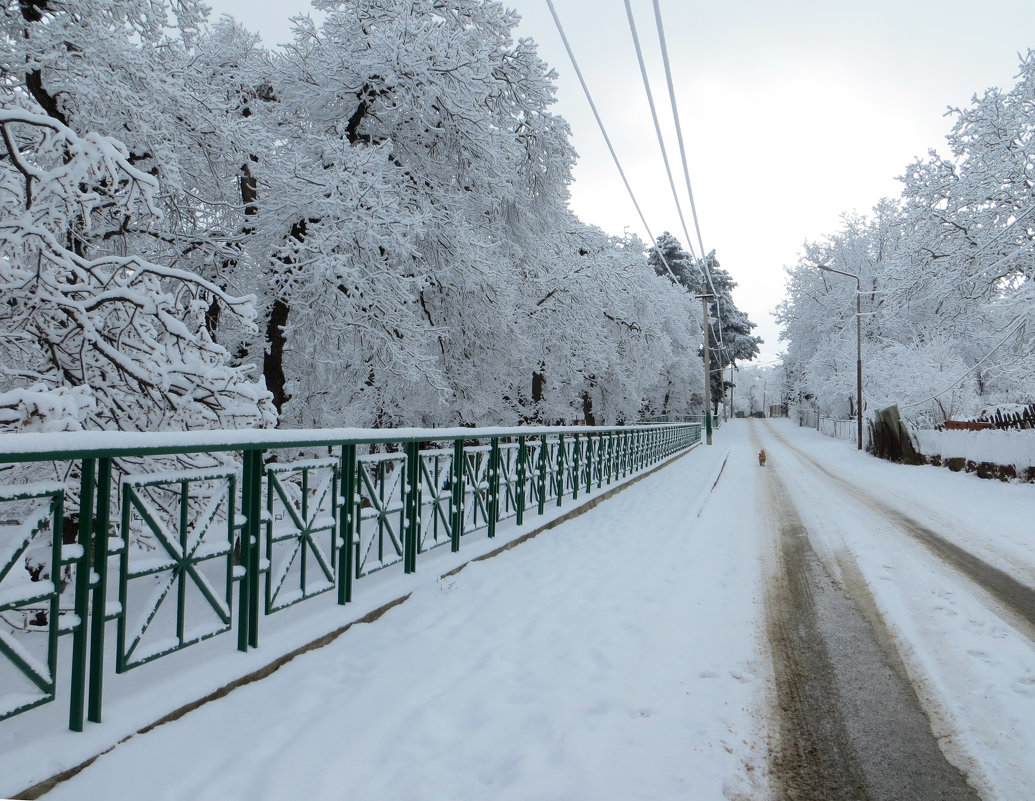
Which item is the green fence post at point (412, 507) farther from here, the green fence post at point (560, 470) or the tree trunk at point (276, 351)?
the tree trunk at point (276, 351)

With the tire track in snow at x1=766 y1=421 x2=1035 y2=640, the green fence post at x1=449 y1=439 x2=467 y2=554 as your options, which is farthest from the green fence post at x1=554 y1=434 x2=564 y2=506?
the tire track in snow at x1=766 y1=421 x2=1035 y2=640

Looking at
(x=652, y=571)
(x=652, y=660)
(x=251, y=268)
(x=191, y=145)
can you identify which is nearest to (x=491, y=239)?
(x=251, y=268)

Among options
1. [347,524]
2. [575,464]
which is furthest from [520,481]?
[347,524]

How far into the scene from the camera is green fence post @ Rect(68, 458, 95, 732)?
103 inches

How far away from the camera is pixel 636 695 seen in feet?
11.3

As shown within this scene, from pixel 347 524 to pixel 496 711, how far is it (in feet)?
6.10

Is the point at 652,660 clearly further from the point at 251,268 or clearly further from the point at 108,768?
the point at 251,268

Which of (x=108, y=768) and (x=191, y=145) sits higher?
(x=191, y=145)

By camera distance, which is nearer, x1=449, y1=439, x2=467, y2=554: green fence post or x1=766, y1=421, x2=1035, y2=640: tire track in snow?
x1=766, y1=421, x2=1035, y2=640: tire track in snow

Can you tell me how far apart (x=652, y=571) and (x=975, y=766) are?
3.56 m

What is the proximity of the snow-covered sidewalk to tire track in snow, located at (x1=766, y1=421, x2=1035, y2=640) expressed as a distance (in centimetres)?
193

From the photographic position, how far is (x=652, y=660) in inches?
155

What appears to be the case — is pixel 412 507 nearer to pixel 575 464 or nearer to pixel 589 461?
pixel 575 464

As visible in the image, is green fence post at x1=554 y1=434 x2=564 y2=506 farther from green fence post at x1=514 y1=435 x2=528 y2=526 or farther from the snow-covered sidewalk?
the snow-covered sidewalk
